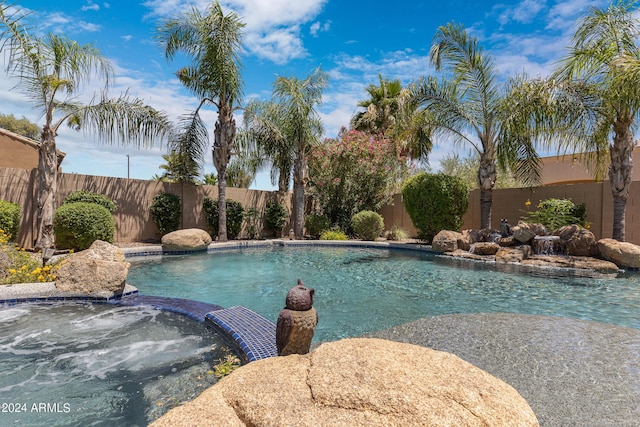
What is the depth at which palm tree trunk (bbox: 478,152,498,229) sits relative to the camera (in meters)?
11.6

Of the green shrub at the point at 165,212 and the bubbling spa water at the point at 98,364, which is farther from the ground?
the green shrub at the point at 165,212

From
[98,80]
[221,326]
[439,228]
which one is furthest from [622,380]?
[98,80]

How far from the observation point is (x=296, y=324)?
2551 millimetres

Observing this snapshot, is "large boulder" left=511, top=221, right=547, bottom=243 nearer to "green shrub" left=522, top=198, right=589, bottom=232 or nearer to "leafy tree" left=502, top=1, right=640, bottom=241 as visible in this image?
"green shrub" left=522, top=198, right=589, bottom=232

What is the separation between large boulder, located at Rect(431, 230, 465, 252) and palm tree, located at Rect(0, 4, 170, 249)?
10184 millimetres

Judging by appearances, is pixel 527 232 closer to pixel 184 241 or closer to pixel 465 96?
pixel 465 96

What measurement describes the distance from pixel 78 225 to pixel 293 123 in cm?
849

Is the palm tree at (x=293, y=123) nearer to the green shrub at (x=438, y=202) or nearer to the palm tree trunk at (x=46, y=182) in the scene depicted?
the green shrub at (x=438, y=202)

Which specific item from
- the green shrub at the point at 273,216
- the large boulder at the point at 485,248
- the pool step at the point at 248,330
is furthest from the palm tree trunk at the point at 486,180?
the pool step at the point at 248,330

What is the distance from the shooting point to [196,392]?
109 inches

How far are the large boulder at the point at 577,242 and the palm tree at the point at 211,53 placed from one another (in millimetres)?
11377

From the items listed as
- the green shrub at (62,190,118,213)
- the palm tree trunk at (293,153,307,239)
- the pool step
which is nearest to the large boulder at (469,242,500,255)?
the palm tree trunk at (293,153,307,239)

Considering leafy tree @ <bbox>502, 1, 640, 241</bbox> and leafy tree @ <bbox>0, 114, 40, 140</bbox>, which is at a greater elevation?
leafy tree @ <bbox>0, 114, 40, 140</bbox>

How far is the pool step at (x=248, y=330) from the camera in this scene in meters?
3.29
